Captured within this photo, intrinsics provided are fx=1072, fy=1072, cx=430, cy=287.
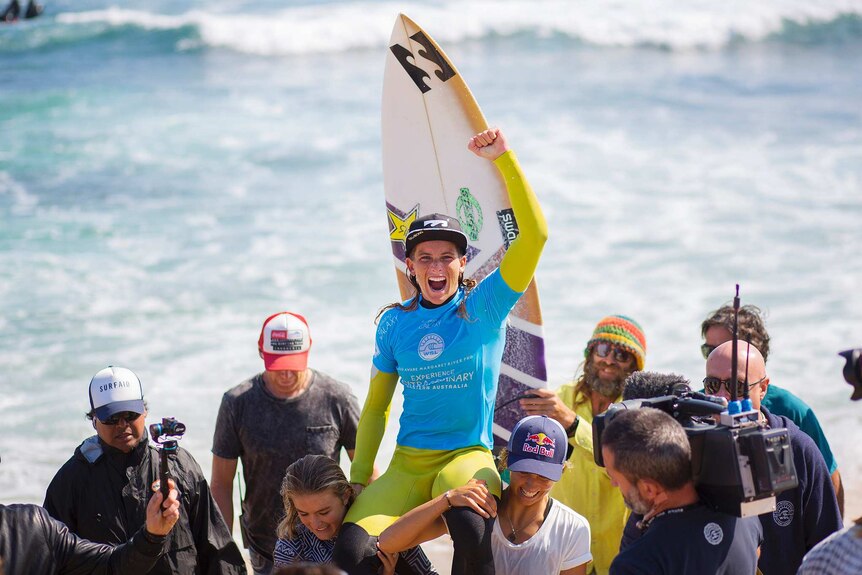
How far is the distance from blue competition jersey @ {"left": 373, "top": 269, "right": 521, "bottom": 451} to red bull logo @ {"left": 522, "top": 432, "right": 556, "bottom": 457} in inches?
16.3

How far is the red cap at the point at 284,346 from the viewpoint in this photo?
4.92m

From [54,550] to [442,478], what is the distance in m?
1.40

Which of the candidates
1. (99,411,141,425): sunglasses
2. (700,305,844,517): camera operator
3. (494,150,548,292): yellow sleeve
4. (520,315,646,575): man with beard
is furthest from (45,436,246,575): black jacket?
(700,305,844,517): camera operator

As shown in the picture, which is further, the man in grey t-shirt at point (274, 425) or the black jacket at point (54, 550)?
the man in grey t-shirt at point (274, 425)

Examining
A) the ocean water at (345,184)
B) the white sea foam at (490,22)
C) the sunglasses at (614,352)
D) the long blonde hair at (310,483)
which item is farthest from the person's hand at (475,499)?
the white sea foam at (490,22)

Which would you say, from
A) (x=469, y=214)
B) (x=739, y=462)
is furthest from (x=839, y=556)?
(x=469, y=214)

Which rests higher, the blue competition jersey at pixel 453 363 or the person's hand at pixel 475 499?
the blue competition jersey at pixel 453 363

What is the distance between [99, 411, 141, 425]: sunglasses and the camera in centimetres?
413

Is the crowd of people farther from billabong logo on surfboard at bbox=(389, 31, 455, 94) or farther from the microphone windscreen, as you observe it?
billabong logo on surfboard at bbox=(389, 31, 455, 94)

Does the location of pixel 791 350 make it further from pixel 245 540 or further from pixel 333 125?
pixel 333 125

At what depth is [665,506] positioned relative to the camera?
3188 mm

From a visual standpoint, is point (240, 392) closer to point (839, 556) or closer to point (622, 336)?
point (622, 336)

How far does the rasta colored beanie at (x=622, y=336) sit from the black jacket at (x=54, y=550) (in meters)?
2.16

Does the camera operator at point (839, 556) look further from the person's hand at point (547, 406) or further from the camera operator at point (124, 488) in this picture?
the camera operator at point (124, 488)
